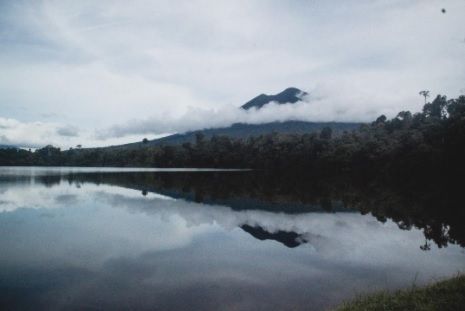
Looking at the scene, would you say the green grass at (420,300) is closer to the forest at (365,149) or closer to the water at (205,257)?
the water at (205,257)

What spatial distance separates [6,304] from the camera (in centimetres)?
1334

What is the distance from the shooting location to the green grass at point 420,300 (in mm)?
11461

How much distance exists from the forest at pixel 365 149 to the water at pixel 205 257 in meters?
51.1

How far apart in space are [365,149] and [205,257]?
91663 mm

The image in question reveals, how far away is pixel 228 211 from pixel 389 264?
66.4ft

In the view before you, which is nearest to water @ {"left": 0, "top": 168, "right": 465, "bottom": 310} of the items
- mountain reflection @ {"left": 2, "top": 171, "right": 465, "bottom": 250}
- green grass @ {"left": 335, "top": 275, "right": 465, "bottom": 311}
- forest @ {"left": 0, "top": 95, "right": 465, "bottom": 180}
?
mountain reflection @ {"left": 2, "top": 171, "right": 465, "bottom": 250}

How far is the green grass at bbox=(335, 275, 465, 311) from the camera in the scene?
11461 millimetres

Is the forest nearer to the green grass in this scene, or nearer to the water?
the water

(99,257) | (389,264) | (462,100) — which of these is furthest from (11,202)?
(462,100)

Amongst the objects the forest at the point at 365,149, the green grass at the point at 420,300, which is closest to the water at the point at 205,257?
the green grass at the point at 420,300

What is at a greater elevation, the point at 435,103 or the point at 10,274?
the point at 435,103

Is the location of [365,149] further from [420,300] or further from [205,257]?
[420,300]

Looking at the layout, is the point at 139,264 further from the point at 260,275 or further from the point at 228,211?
the point at 228,211

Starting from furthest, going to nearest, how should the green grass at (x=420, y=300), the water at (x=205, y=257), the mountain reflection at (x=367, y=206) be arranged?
the mountain reflection at (x=367, y=206) < the water at (x=205, y=257) < the green grass at (x=420, y=300)
